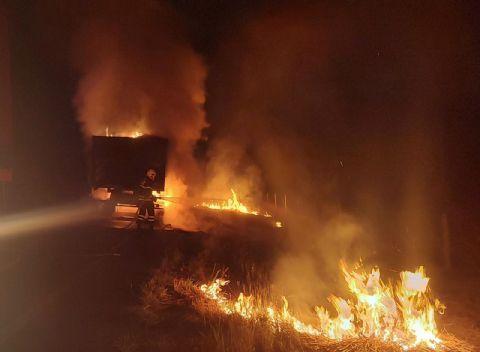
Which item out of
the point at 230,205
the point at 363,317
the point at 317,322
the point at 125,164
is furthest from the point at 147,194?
the point at 363,317

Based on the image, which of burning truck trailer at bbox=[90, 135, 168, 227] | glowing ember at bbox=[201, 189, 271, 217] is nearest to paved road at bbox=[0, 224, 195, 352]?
burning truck trailer at bbox=[90, 135, 168, 227]

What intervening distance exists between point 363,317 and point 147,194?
307 inches

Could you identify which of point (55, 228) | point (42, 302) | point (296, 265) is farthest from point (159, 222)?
point (42, 302)

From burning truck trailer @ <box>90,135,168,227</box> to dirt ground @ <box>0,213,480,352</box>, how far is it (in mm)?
1331

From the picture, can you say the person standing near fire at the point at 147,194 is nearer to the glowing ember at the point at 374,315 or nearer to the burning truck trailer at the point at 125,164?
the burning truck trailer at the point at 125,164

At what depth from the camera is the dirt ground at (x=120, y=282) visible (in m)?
4.54

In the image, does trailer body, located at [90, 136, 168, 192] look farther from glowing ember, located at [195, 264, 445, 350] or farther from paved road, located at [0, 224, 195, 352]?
glowing ember, located at [195, 264, 445, 350]

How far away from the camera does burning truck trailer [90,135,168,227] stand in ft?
38.8

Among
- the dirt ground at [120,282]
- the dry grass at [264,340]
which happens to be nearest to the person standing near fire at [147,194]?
the dirt ground at [120,282]

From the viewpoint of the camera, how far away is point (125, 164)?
11.9m

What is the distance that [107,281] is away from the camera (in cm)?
648

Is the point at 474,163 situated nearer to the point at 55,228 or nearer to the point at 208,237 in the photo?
the point at 208,237

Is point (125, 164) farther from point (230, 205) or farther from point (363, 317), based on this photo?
point (363, 317)

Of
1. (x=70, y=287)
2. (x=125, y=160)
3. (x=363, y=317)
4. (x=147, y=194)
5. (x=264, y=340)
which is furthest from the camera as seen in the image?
(x=147, y=194)
